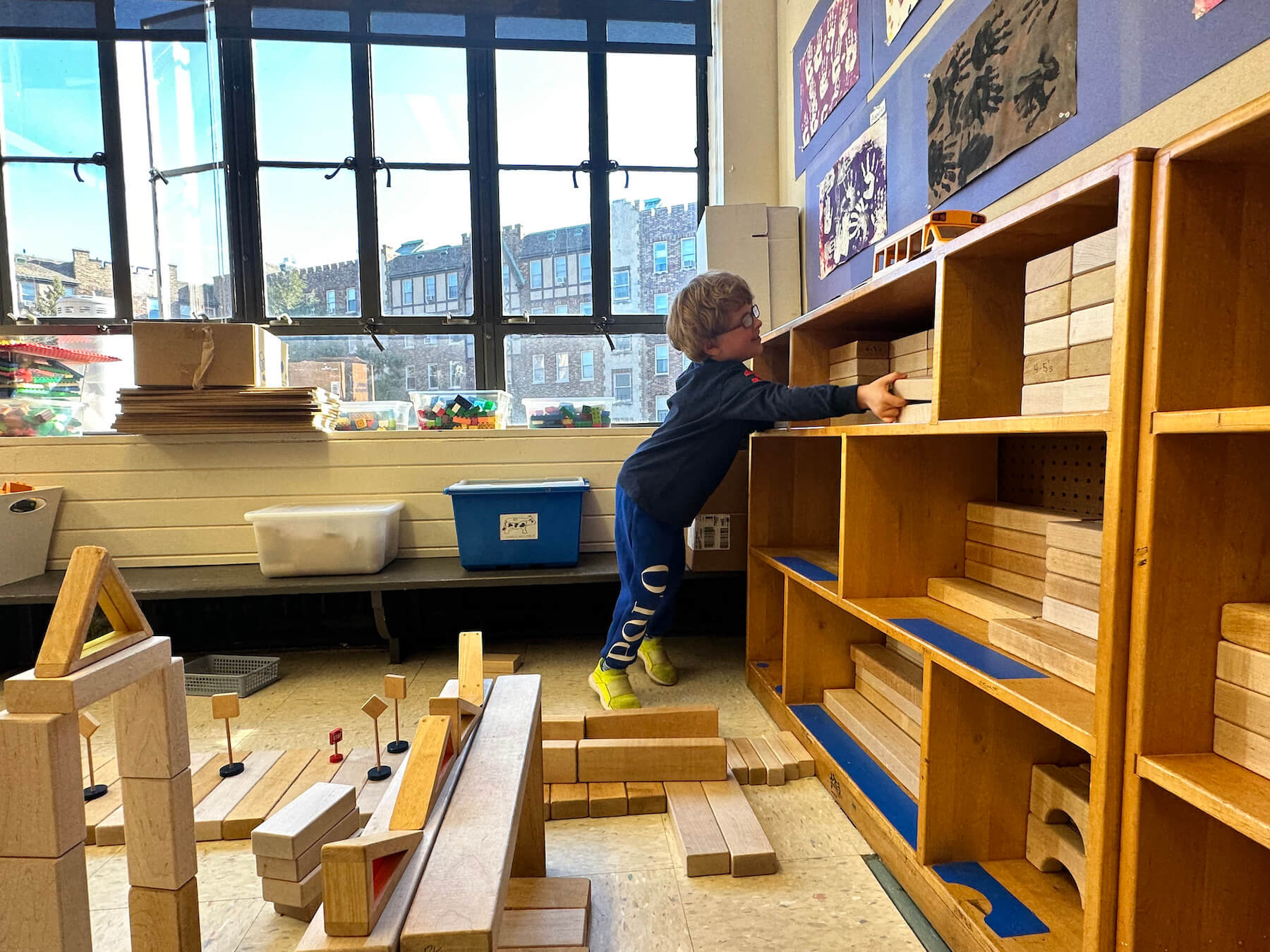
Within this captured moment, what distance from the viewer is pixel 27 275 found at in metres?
3.29

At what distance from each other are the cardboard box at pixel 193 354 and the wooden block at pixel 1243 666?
3.05 meters

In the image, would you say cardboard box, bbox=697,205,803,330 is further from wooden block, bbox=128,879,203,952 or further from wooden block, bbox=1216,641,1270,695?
wooden block, bbox=128,879,203,952

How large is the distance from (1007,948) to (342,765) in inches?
58.6

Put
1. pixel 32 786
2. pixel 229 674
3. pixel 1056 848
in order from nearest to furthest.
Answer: pixel 32 786
pixel 1056 848
pixel 229 674

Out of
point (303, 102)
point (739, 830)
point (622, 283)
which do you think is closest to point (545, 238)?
point (622, 283)

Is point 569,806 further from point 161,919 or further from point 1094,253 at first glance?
point 1094,253

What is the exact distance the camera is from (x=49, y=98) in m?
3.26

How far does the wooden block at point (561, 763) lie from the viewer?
1.70m

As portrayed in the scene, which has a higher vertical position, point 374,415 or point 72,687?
point 374,415

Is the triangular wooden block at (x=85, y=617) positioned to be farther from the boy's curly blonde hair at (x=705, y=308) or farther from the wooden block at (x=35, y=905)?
the boy's curly blonde hair at (x=705, y=308)

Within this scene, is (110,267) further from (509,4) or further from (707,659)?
(707,659)

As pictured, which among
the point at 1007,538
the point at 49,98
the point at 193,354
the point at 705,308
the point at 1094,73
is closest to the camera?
the point at 1094,73

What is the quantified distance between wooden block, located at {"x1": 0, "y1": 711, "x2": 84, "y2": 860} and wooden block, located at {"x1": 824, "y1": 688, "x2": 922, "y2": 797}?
4.51ft

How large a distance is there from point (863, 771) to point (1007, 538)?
24.3 inches
